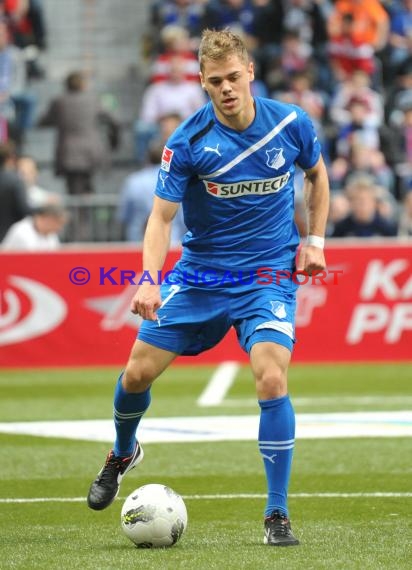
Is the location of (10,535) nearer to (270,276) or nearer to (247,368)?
(270,276)

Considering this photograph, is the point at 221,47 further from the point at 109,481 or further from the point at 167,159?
the point at 109,481

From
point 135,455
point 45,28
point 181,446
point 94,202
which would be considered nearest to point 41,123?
point 94,202

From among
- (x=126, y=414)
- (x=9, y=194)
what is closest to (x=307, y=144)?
(x=126, y=414)

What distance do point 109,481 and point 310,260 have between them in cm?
157

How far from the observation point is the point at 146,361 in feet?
23.1

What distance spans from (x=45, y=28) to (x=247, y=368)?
30.1 ft

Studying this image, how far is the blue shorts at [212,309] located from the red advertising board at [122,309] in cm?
775

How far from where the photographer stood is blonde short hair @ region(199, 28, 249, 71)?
6.70 m

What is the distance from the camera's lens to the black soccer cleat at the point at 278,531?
640cm

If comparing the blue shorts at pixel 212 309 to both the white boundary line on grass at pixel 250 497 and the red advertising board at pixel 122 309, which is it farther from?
the red advertising board at pixel 122 309

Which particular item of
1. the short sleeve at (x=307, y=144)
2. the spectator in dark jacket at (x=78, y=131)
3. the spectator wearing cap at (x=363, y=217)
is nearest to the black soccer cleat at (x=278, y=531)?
the short sleeve at (x=307, y=144)

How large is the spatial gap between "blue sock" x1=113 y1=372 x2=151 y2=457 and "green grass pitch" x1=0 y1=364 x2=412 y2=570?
38 centimetres

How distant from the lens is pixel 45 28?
22344 millimetres

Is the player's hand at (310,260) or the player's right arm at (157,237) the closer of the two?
the player's right arm at (157,237)
